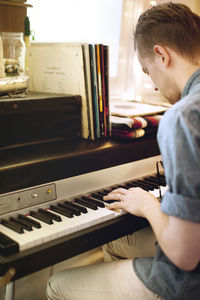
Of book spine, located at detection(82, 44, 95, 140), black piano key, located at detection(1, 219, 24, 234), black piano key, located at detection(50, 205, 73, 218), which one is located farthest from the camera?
book spine, located at detection(82, 44, 95, 140)

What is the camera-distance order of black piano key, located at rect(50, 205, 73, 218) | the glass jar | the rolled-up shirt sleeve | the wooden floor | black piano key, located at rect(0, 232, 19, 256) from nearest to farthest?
the rolled-up shirt sleeve → black piano key, located at rect(0, 232, 19, 256) → black piano key, located at rect(50, 205, 73, 218) → the glass jar → the wooden floor

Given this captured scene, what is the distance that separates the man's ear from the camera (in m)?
1.02

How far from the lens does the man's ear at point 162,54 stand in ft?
3.35

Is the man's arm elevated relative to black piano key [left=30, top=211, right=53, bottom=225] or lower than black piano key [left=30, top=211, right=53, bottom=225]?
elevated

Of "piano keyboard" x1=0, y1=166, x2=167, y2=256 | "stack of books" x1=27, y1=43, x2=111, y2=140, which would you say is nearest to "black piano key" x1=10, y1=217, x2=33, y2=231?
"piano keyboard" x1=0, y1=166, x2=167, y2=256

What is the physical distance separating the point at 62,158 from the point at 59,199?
0.49 feet

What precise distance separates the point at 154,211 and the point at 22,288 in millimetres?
1253

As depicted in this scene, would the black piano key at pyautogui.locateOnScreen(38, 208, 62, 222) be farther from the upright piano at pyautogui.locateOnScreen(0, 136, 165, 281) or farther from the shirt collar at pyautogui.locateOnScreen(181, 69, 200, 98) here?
the shirt collar at pyautogui.locateOnScreen(181, 69, 200, 98)

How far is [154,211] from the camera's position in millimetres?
1003

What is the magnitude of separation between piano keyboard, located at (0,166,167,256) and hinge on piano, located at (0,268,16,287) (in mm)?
48

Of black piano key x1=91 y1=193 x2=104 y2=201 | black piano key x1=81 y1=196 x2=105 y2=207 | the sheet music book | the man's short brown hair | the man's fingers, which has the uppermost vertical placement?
the man's short brown hair

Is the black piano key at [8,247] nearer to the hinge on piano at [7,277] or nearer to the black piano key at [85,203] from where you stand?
the hinge on piano at [7,277]

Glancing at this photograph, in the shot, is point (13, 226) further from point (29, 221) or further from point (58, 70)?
point (58, 70)

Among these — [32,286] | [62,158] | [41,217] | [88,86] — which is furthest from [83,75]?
[32,286]
